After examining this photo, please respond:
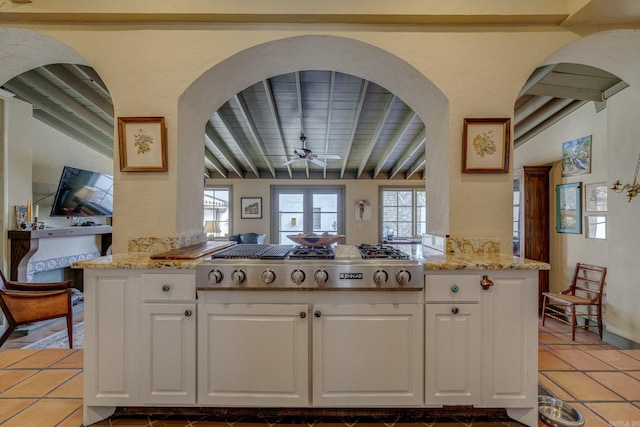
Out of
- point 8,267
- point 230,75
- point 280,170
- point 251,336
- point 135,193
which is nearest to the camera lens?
point 251,336

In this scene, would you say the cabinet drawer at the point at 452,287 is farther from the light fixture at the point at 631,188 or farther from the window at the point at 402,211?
the window at the point at 402,211

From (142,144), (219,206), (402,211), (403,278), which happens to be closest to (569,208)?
(402,211)

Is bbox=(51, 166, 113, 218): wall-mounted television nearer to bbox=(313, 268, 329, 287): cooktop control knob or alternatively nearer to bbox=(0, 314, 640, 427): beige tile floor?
bbox=(0, 314, 640, 427): beige tile floor

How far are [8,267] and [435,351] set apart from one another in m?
4.97

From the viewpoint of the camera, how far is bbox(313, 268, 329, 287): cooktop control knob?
4.98 feet

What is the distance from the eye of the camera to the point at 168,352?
1.56 meters

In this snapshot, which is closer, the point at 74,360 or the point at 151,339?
the point at 151,339

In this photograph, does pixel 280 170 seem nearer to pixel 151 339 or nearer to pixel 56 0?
pixel 56 0

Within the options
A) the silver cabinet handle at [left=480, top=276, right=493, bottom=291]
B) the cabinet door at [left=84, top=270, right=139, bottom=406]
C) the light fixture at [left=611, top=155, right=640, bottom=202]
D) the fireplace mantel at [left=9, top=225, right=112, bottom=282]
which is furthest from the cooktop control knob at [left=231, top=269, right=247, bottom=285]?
the fireplace mantel at [left=9, top=225, right=112, bottom=282]

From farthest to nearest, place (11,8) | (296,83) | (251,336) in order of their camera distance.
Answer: (296,83) → (11,8) → (251,336)

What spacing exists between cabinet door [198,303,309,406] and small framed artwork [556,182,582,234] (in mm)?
4381

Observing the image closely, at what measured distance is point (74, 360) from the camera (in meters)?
2.16

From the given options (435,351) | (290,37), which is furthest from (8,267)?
(435,351)

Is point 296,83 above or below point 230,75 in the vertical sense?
above
